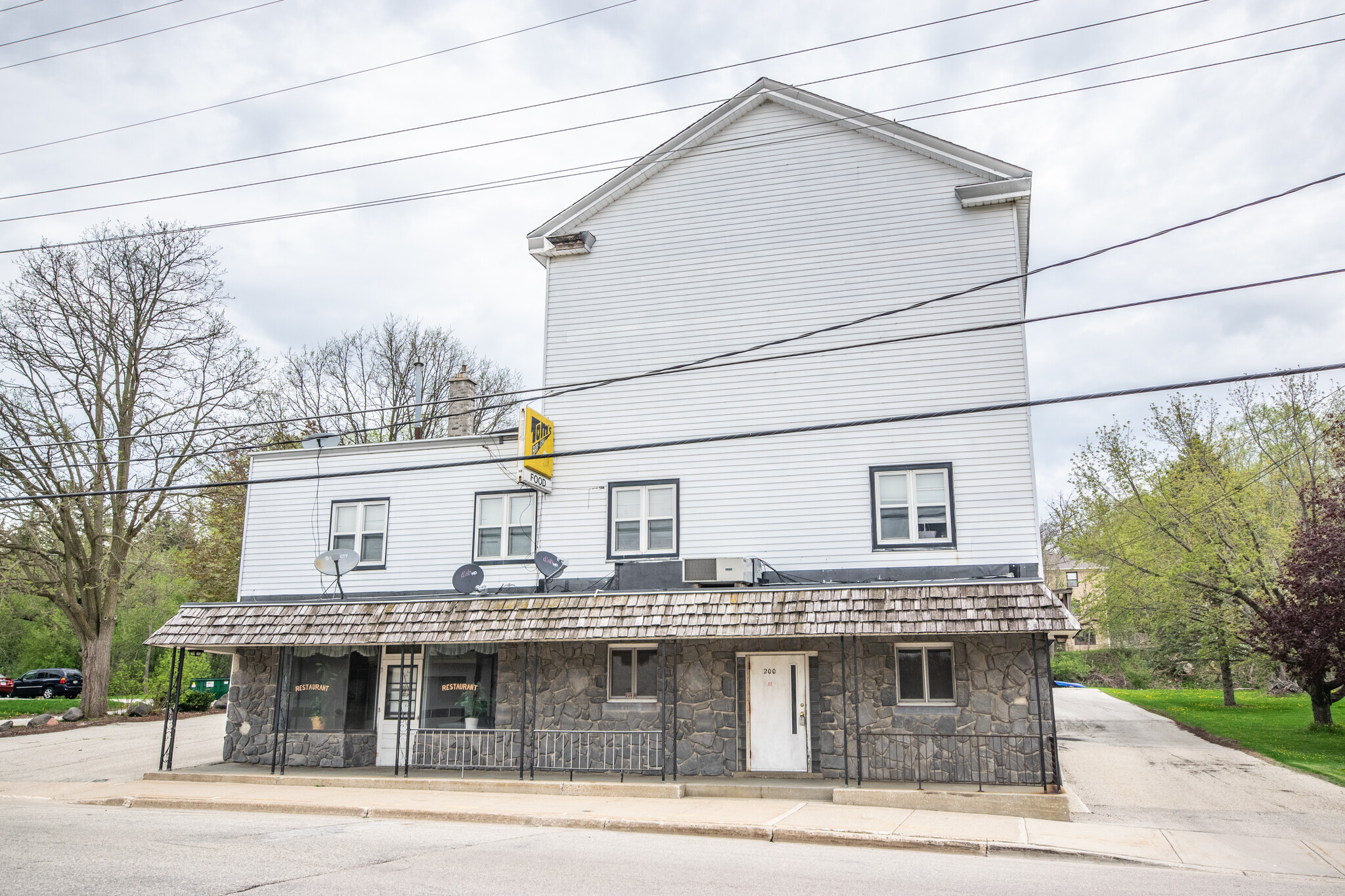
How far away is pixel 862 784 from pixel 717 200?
11243 millimetres

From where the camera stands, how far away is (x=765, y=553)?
56.7 feet

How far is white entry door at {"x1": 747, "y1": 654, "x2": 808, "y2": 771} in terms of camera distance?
16297 mm

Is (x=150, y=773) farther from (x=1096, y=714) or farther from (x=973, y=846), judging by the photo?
(x=1096, y=714)

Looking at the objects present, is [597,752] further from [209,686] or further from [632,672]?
[209,686]

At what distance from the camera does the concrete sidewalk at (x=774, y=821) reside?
35.7 ft

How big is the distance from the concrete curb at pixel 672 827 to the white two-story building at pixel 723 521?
100 inches

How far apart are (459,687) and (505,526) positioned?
315cm

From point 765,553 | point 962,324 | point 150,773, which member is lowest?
point 150,773

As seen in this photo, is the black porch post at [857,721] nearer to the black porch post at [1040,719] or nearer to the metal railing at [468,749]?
the black porch post at [1040,719]

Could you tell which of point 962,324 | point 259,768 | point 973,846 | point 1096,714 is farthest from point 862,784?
point 1096,714

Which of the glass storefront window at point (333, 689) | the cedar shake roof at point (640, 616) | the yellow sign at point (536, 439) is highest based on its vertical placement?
the yellow sign at point (536, 439)

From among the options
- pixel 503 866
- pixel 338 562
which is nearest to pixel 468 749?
pixel 338 562

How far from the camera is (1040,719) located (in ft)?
47.5

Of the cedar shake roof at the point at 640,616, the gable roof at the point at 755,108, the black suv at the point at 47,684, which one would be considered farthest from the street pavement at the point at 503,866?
the black suv at the point at 47,684
